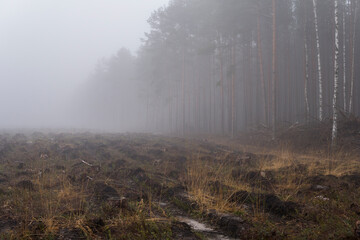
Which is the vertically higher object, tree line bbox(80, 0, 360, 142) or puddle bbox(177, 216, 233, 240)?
tree line bbox(80, 0, 360, 142)

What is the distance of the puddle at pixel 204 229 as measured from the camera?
3346mm

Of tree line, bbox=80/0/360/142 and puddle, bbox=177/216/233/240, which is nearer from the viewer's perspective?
puddle, bbox=177/216/233/240

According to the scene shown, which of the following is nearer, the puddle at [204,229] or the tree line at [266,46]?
the puddle at [204,229]

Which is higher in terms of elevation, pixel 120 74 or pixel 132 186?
pixel 120 74

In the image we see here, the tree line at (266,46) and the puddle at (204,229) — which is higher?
the tree line at (266,46)

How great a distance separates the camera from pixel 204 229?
3.61 meters

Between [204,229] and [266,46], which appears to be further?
[266,46]

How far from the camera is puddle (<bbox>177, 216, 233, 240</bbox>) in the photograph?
11.0 feet

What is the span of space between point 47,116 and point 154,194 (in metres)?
121

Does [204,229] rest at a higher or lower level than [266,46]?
lower

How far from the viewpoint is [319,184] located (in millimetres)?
5730

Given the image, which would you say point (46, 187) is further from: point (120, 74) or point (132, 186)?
point (120, 74)

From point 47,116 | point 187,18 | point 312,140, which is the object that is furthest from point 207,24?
point 47,116

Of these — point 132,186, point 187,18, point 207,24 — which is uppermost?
point 187,18
